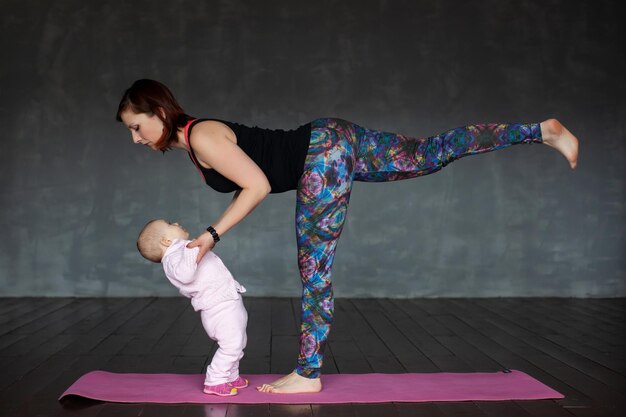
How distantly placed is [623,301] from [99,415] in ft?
15.9

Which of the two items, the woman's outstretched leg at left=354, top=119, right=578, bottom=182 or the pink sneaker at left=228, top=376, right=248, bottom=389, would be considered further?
the pink sneaker at left=228, top=376, right=248, bottom=389

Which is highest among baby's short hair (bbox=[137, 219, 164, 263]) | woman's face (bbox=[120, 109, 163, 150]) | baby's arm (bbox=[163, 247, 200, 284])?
woman's face (bbox=[120, 109, 163, 150])

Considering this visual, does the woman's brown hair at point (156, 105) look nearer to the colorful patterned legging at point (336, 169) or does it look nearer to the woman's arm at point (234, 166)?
the woman's arm at point (234, 166)

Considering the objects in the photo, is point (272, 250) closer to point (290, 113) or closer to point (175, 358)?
point (290, 113)

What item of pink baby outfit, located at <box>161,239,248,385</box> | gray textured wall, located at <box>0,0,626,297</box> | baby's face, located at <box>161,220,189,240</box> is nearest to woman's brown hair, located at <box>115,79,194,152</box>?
baby's face, located at <box>161,220,189,240</box>

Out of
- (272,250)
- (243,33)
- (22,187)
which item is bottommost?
(272,250)

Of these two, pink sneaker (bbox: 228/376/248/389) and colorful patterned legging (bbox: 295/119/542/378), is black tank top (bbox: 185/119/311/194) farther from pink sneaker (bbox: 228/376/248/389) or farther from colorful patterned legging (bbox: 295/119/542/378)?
pink sneaker (bbox: 228/376/248/389)

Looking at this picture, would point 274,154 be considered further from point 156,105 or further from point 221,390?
point 221,390

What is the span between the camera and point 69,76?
6137mm

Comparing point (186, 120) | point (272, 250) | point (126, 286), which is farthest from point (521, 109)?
point (186, 120)

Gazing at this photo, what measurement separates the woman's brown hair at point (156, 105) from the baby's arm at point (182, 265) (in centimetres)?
43

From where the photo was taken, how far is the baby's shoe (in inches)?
116

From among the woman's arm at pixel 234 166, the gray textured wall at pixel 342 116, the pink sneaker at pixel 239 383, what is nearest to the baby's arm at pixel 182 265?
the woman's arm at pixel 234 166

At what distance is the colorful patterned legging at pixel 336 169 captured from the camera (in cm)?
281
